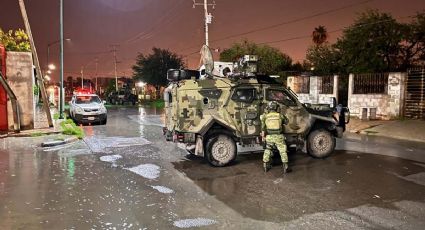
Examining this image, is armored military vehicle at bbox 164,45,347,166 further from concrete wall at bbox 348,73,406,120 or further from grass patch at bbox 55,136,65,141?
concrete wall at bbox 348,73,406,120

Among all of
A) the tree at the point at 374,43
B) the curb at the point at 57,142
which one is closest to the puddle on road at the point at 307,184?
the curb at the point at 57,142

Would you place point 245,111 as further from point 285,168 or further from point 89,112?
point 89,112

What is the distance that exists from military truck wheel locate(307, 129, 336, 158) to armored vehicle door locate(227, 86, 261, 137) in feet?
5.25

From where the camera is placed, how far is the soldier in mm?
8297

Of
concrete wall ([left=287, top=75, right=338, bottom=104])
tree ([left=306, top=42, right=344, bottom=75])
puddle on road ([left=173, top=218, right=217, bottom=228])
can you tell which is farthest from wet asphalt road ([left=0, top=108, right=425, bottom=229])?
tree ([left=306, top=42, right=344, bottom=75])

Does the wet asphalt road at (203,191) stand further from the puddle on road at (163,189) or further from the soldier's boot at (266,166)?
the soldier's boot at (266,166)

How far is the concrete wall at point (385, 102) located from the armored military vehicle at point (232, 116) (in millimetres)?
11038

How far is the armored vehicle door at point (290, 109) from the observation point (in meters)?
9.59

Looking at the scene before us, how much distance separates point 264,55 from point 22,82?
3280 cm

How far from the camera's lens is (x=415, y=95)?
18.6m

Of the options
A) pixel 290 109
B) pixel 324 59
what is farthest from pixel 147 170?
pixel 324 59

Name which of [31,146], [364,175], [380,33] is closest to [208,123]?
[364,175]

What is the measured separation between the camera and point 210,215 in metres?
5.66

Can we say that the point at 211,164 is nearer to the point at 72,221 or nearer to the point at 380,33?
the point at 72,221
